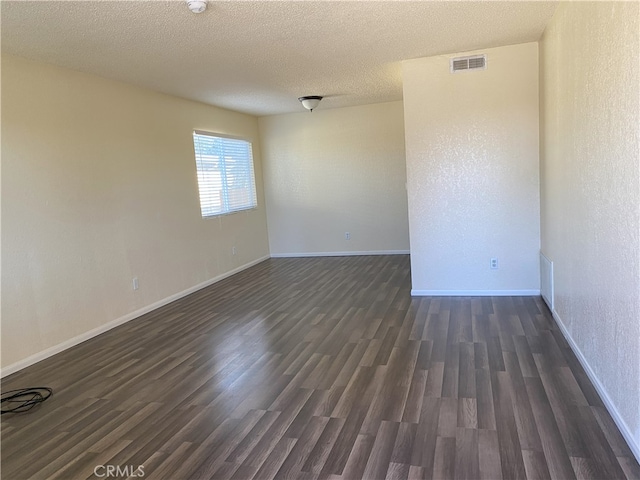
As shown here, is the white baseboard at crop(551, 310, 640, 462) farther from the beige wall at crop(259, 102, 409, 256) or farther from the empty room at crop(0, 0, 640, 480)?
the beige wall at crop(259, 102, 409, 256)

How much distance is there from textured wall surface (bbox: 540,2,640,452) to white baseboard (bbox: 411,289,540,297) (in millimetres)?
987

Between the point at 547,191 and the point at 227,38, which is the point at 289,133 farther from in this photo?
the point at 547,191

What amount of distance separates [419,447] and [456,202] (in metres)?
2.86

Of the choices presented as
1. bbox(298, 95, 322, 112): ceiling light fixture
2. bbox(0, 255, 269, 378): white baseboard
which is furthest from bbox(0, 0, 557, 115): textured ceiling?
bbox(0, 255, 269, 378): white baseboard

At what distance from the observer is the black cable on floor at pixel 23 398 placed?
274 cm

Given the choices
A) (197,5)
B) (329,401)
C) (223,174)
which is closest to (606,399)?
(329,401)

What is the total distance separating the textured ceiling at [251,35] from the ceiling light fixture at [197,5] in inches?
2.3

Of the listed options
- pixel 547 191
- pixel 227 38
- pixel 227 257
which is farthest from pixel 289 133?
pixel 547 191

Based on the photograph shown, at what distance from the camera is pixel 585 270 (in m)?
2.55

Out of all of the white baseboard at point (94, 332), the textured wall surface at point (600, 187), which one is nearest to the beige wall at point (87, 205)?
the white baseboard at point (94, 332)

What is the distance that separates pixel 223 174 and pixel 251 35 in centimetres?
333

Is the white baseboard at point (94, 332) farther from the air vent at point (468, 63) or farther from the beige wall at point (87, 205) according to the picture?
the air vent at point (468, 63)

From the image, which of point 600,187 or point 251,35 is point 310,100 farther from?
point 600,187

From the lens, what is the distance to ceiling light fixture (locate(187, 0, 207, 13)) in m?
2.60
